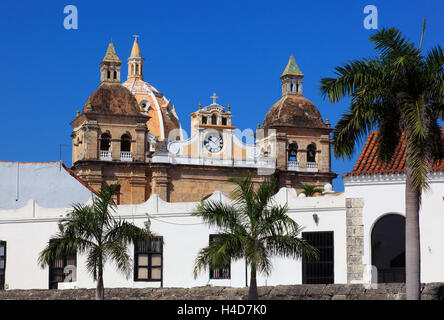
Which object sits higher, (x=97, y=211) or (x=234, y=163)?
(x=234, y=163)

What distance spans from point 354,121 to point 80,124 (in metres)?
Answer: 44.8

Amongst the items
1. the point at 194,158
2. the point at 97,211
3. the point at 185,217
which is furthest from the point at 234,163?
the point at 97,211

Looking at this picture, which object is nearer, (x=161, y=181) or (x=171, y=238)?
(x=171, y=238)

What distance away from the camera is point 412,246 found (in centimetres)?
2450

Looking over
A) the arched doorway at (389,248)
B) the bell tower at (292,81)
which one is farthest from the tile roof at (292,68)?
the arched doorway at (389,248)

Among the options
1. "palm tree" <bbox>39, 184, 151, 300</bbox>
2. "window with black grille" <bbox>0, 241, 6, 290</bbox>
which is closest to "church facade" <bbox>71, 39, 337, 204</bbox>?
"window with black grille" <bbox>0, 241, 6, 290</bbox>

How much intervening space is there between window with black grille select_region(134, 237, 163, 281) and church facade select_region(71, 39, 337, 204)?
28.9 meters

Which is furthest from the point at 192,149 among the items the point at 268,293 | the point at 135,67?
the point at 268,293

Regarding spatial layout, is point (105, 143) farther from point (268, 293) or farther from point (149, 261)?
point (268, 293)

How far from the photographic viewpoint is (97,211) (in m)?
30.8

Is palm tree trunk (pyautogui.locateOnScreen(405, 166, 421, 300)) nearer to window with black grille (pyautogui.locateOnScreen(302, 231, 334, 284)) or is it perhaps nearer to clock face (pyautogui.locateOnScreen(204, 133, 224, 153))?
window with black grille (pyautogui.locateOnScreen(302, 231, 334, 284))

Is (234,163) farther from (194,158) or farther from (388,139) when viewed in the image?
(388,139)

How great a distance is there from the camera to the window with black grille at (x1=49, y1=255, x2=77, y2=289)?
120 feet

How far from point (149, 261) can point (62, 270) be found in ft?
11.0
